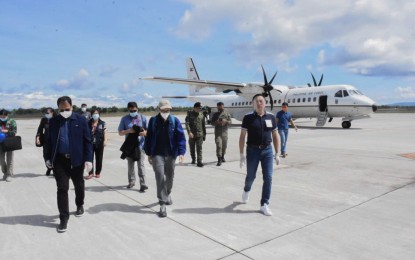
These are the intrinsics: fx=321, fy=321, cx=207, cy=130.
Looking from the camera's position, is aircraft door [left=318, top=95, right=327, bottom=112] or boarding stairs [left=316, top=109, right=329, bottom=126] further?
boarding stairs [left=316, top=109, right=329, bottom=126]

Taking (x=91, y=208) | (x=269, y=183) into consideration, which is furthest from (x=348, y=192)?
(x=91, y=208)

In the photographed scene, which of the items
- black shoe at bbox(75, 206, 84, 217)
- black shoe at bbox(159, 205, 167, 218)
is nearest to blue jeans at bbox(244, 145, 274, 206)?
black shoe at bbox(159, 205, 167, 218)

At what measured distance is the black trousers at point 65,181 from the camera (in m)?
4.48

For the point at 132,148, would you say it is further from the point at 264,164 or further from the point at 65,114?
the point at 264,164

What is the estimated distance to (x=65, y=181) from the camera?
4648 millimetres

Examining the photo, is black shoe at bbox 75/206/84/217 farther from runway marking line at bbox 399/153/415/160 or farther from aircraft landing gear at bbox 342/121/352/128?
aircraft landing gear at bbox 342/121/352/128

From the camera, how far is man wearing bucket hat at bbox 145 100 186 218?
5.16 meters

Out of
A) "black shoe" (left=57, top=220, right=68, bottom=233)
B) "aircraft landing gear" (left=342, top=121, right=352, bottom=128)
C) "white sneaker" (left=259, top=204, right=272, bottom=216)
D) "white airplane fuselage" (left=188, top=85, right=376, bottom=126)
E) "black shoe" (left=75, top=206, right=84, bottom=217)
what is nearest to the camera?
"black shoe" (left=57, top=220, right=68, bottom=233)

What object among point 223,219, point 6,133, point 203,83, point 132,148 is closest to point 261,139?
point 223,219

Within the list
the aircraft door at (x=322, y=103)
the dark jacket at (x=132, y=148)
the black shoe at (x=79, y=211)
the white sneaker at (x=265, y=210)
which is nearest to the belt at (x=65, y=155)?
the black shoe at (x=79, y=211)

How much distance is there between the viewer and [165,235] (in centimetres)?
416

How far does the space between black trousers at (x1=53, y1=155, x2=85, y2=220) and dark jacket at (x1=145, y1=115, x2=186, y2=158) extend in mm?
1087

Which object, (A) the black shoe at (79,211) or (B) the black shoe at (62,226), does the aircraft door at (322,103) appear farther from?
(B) the black shoe at (62,226)

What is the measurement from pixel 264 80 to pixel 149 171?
2053cm
